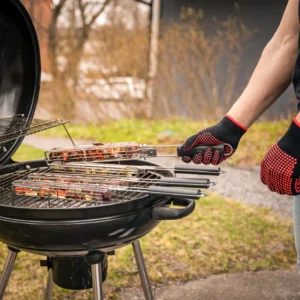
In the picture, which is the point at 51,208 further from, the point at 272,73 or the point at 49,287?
the point at 272,73

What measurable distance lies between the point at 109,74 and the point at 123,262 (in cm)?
581

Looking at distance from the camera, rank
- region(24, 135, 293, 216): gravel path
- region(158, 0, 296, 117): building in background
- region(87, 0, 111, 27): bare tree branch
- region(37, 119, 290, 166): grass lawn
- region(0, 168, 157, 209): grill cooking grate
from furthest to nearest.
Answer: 1. region(87, 0, 111, 27): bare tree branch
2. region(158, 0, 296, 117): building in background
3. region(37, 119, 290, 166): grass lawn
4. region(24, 135, 293, 216): gravel path
5. region(0, 168, 157, 209): grill cooking grate

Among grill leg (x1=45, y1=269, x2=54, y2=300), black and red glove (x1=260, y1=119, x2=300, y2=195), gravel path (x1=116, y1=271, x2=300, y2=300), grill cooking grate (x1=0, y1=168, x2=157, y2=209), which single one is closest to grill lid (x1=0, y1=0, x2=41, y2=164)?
grill cooking grate (x1=0, y1=168, x2=157, y2=209)

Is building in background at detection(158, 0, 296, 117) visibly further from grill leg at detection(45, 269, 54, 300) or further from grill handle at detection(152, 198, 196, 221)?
grill handle at detection(152, 198, 196, 221)

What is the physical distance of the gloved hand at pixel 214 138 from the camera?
1.61 meters

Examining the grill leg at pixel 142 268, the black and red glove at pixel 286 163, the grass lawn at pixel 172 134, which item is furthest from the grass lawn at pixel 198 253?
the grass lawn at pixel 172 134

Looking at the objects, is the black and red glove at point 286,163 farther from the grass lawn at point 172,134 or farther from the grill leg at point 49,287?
the grass lawn at point 172,134

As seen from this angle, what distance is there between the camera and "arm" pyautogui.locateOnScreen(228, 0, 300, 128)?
1.53 meters

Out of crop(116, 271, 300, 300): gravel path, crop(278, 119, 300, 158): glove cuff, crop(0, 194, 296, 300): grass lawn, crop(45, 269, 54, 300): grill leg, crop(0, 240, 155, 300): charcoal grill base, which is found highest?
crop(278, 119, 300, 158): glove cuff

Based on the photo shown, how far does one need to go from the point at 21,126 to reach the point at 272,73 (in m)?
1.14

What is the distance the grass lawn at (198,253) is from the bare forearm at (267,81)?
144 cm

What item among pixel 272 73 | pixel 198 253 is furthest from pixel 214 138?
pixel 198 253

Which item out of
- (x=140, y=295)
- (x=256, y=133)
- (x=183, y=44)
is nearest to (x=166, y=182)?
(x=140, y=295)

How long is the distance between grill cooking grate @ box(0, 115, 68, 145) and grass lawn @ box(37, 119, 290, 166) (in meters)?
3.91
